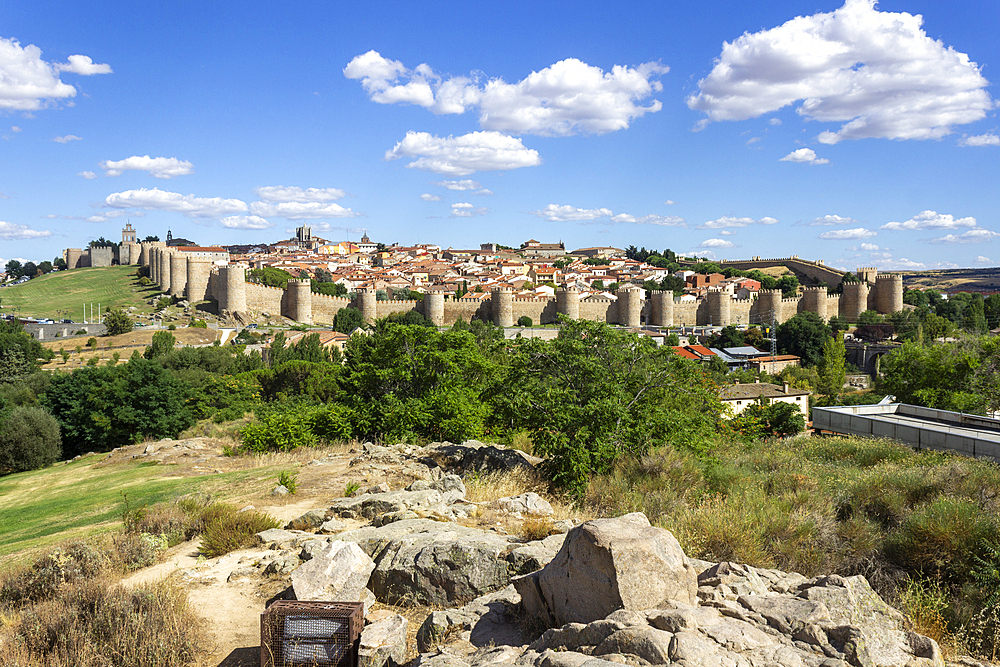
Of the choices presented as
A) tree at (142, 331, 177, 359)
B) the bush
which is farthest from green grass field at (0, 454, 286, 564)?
tree at (142, 331, 177, 359)

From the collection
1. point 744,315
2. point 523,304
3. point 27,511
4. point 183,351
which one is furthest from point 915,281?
point 27,511

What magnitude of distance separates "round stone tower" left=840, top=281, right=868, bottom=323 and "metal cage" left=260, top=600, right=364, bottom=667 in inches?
2586

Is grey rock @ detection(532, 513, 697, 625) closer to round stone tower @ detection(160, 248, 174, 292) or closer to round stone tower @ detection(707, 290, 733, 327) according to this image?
round stone tower @ detection(707, 290, 733, 327)

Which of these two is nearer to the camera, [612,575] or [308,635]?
[612,575]

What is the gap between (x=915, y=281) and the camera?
154m

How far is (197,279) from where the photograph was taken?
59.0 m

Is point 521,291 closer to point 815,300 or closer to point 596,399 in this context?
point 815,300

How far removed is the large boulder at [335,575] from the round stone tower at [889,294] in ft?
221

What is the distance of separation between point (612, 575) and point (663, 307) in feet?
185

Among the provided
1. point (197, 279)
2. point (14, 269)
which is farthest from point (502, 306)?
point (14, 269)

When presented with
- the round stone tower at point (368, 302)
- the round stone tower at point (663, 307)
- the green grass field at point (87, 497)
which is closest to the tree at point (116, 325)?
the round stone tower at point (368, 302)

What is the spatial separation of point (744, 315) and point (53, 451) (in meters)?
56.1

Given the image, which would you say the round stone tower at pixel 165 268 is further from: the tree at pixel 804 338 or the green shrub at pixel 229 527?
the green shrub at pixel 229 527

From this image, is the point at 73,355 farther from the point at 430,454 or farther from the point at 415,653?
A: the point at 415,653
